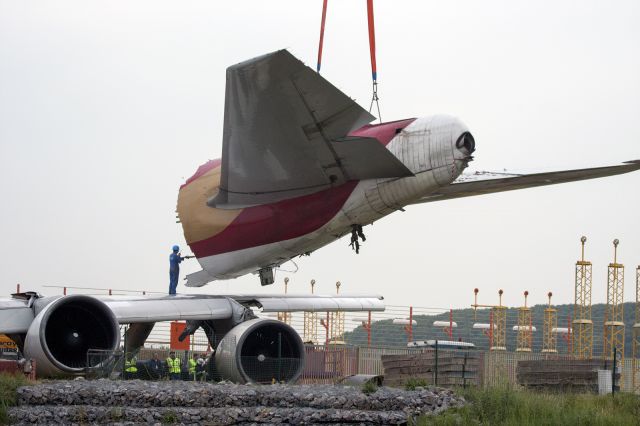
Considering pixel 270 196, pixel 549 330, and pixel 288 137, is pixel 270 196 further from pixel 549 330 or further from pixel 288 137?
pixel 549 330

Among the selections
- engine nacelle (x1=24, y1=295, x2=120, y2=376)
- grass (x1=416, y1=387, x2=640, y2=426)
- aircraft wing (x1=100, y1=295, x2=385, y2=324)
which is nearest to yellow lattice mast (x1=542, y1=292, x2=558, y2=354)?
aircraft wing (x1=100, y1=295, x2=385, y2=324)

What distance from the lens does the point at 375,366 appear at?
32.4 metres

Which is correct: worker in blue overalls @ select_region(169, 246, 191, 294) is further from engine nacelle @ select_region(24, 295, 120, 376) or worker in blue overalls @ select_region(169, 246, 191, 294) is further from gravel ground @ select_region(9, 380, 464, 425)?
gravel ground @ select_region(9, 380, 464, 425)

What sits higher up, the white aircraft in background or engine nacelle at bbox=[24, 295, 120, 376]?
the white aircraft in background

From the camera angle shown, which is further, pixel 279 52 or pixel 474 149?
pixel 474 149

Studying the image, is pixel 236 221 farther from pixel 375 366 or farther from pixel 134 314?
pixel 375 366

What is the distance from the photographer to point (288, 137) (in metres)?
21.3

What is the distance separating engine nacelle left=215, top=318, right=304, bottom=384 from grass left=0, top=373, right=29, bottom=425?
15.8 feet

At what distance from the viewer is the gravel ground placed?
719 inches

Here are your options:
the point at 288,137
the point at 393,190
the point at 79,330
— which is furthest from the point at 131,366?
the point at 393,190

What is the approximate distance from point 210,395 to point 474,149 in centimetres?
647

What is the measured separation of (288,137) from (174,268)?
22.3 ft

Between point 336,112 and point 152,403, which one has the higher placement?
point 336,112

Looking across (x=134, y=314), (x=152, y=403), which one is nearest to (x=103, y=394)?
(x=152, y=403)
